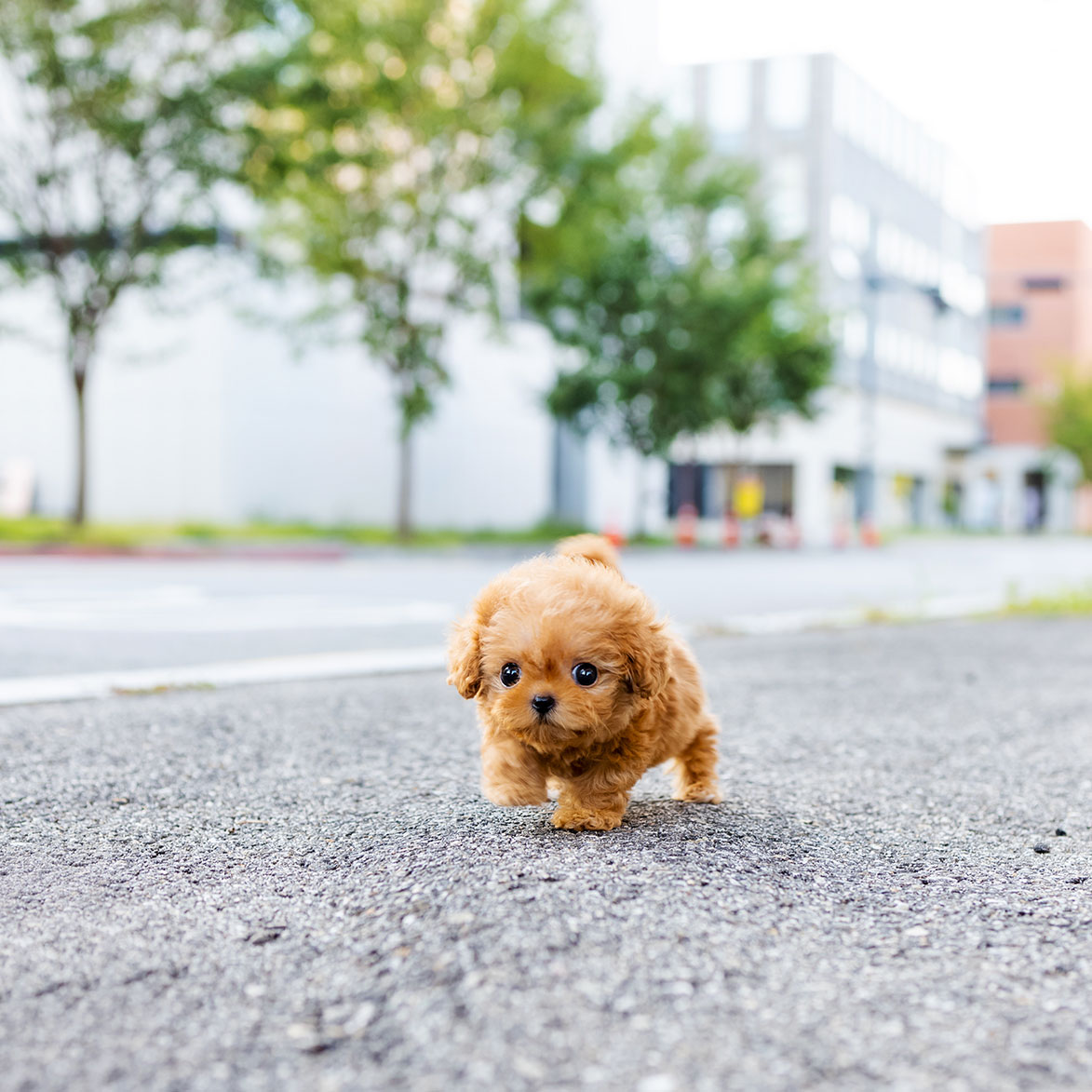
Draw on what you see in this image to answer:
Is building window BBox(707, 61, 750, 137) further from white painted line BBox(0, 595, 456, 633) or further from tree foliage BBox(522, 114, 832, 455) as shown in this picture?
white painted line BBox(0, 595, 456, 633)

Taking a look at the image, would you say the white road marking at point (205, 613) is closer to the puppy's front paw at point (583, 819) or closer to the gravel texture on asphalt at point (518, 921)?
the gravel texture on asphalt at point (518, 921)

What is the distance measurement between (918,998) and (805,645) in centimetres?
578

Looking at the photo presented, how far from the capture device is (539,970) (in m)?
2.06

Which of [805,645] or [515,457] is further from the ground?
[515,457]

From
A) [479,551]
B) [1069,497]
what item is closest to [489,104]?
[479,551]

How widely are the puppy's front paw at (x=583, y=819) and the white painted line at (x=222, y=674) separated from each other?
113 inches

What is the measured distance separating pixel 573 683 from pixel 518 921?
582 mm

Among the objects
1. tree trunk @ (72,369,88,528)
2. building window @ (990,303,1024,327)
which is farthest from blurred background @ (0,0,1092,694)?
building window @ (990,303,1024,327)

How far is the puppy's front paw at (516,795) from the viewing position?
292 cm

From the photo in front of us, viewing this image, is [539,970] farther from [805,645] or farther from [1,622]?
[1,622]

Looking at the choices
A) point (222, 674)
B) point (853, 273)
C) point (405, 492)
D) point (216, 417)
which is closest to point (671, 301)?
point (405, 492)

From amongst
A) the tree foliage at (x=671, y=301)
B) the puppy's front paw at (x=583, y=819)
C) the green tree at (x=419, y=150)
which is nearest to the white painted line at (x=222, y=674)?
the puppy's front paw at (x=583, y=819)

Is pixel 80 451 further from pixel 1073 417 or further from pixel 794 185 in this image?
pixel 1073 417

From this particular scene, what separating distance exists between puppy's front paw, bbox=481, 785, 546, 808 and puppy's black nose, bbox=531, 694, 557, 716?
0.38 m
